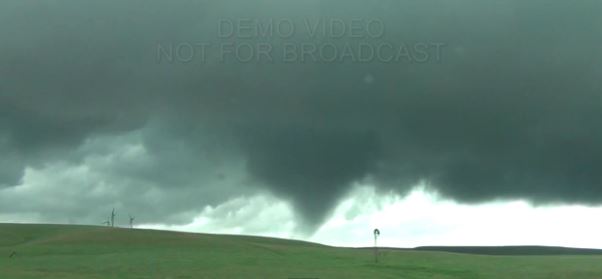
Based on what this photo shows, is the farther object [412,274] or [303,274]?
[412,274]

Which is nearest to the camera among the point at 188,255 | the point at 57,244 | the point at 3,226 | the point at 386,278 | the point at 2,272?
the point at 2,272

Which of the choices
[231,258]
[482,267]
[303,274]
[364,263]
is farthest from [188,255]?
[482,267]

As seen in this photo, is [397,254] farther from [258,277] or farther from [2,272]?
[2,272]

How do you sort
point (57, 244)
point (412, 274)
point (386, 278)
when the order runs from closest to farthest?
1. point (386, 278)
2. point (412, 274)
3. point (57, 244)

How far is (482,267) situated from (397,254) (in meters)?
21.5

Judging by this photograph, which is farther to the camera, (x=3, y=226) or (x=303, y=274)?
(x=3, y=226)

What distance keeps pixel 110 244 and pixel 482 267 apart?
201ft

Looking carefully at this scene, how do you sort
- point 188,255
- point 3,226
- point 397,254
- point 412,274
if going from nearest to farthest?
point 412,274 < point 188,255 < point 397,254 < point 3,226

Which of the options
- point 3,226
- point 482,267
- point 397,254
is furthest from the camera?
point 3,226

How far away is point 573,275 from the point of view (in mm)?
Answer: 72250

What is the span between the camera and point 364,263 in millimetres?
86062

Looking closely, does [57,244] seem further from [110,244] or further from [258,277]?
[258,277]

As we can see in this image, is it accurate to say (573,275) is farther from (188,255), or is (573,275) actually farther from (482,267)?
(188,255)

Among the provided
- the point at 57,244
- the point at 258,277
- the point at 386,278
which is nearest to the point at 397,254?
the point at 386,278
